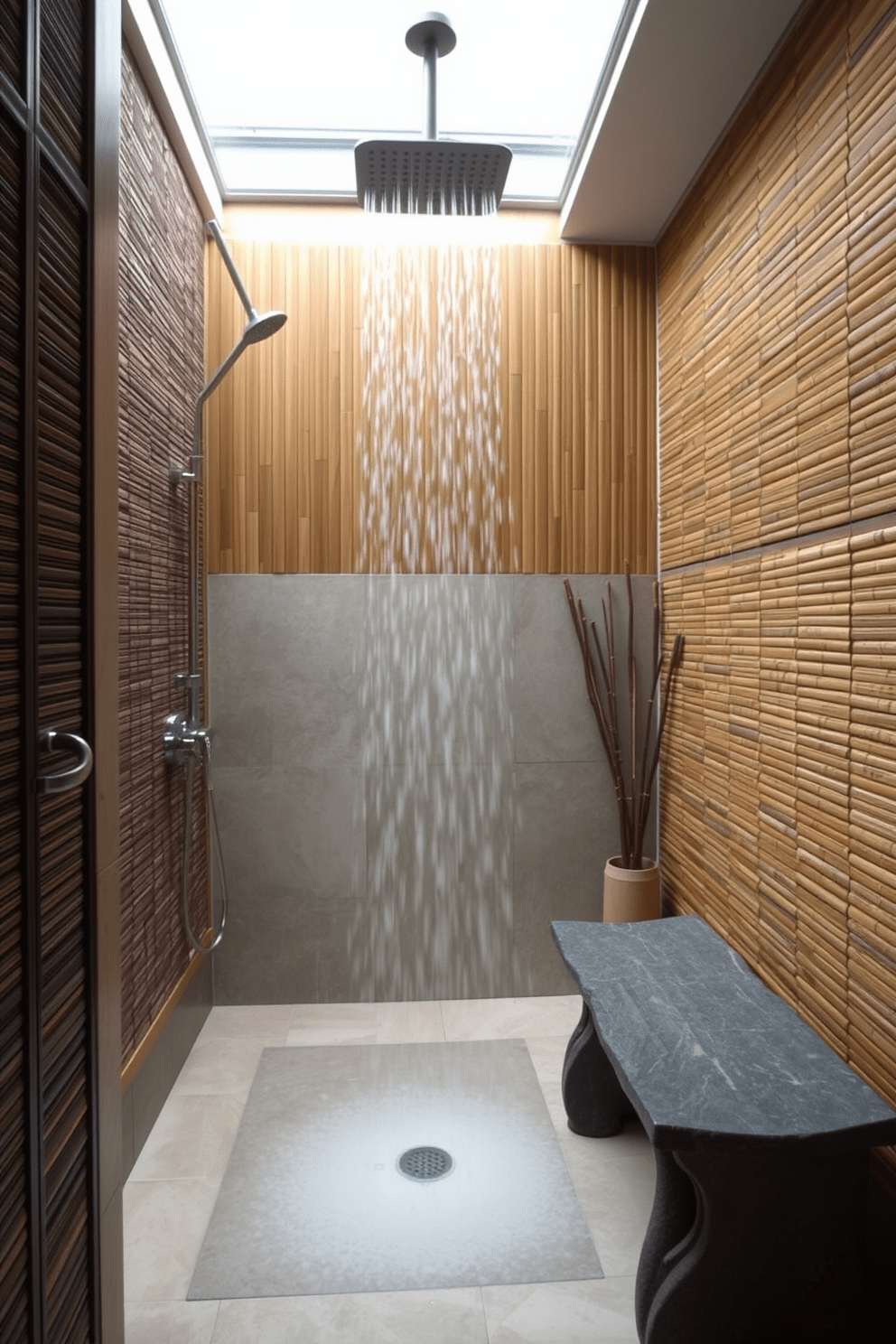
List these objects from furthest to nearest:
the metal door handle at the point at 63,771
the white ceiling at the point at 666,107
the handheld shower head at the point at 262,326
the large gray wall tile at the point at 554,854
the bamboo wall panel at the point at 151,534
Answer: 1. the large gray wall tile at the point at 554,854
2. the handheld shower head at the point at 262,326
3. the bamboo wall panel at the point at 151,534
4. the white ceiling at the point at 666,107
5. the metal door handle at the point at 63,771

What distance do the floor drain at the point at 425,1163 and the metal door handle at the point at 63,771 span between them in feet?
4.40

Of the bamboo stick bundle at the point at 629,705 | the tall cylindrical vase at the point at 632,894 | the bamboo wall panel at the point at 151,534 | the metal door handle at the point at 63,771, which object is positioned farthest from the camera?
the bamboo stick bundle at the point at 629,705

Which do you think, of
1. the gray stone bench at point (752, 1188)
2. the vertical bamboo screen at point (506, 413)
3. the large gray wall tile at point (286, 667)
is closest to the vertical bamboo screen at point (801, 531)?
the gray stone bench at point (752, 1188)

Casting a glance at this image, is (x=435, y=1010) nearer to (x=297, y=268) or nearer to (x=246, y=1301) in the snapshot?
(x=246, y=1301)

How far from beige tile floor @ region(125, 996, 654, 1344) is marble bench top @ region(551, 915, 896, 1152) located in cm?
45

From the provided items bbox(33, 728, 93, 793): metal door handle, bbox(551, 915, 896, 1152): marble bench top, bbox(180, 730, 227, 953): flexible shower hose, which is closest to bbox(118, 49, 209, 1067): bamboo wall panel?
bbox(180, 730, 227, 953): flexible shower hose

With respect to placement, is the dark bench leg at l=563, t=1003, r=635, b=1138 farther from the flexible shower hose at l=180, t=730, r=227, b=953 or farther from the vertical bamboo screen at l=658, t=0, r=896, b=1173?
the flexible shower hose at l=180, t=730, r=227, b=953

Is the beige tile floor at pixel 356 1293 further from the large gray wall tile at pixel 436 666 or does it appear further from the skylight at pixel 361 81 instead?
the skylight at pixel 361 81

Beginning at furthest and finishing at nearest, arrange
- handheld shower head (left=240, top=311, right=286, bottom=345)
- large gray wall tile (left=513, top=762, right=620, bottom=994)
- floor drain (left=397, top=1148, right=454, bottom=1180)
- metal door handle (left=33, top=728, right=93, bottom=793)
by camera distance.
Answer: large gray wall tile (left=513, top=762, right=620, bottom=994)
handheld shower head (left=240, top=311, right=286, bottom=345)
floor drain (left=397, top=1148, right=454, bottom=1180)
metal door handle (left=33, top=728, right=93, bottom=793)

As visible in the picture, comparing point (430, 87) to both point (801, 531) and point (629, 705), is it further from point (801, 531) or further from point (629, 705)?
point (629, 705)

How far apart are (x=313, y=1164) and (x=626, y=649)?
170 cm

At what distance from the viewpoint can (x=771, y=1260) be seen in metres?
1.41

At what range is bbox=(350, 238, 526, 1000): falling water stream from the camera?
286cm

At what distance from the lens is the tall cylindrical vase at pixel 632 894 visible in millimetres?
2691
